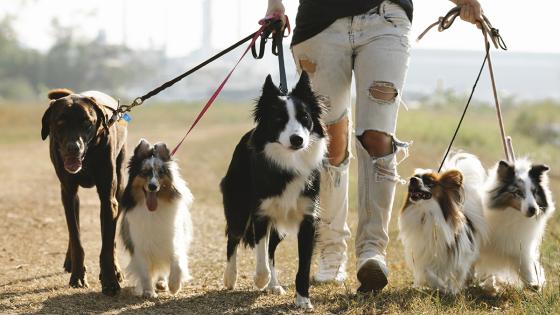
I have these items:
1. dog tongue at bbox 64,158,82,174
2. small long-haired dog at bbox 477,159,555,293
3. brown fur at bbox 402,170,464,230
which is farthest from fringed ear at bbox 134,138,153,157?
small long-haired dog at bbox 477,159,555,293

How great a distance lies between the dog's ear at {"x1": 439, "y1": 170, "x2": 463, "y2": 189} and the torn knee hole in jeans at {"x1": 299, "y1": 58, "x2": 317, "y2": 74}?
4.19ft

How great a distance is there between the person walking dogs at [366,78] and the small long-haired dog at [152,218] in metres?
1.16

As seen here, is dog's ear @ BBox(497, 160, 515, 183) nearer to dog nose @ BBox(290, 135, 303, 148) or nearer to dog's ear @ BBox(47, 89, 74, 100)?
dog nose @ BBox(290, 135, 303, 148)

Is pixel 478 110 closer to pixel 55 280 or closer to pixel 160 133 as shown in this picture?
pixel 160 133

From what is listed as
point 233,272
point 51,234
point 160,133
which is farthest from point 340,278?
point 160,133

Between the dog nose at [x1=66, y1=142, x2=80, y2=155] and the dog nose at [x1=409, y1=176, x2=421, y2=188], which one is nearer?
the dog nose at [x1=66, y1=142, x2=80, y2=155]

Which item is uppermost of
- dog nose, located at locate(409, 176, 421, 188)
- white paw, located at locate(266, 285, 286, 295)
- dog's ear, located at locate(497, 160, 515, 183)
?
dog's ear, located at locate(497, 160, 515, 183)

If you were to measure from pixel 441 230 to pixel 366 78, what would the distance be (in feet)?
4.16

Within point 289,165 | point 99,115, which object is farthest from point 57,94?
point 289,165

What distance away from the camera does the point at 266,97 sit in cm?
566

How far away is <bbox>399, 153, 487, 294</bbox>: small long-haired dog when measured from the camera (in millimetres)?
6434

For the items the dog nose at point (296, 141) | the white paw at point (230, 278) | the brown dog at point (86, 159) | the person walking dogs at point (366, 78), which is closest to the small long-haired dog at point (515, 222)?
the person walking dogs at point (366, 78)

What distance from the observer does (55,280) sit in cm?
687

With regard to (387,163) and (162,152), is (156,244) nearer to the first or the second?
(162,152)
